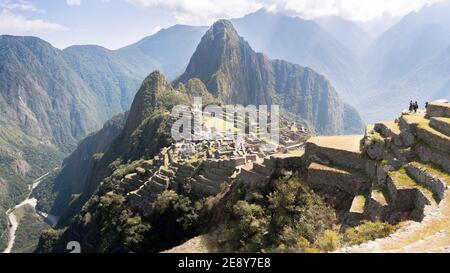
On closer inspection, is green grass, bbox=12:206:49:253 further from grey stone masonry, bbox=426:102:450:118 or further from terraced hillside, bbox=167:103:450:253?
grey stone masonry, bbox=426:102:450:118

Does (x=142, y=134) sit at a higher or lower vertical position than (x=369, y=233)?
lower

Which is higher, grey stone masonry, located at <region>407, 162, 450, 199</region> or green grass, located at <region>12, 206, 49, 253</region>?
grey stone masonry, located at <region>407, 162, 450, 199</region>

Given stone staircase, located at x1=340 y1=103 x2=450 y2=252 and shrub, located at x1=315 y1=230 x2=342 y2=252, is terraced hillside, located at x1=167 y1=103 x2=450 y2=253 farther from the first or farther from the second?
shrub, located at x1=315 y1=230 x2=342 y2=252

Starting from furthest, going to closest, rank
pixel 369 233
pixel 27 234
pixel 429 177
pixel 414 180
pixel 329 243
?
pixel 27 234, pixel 414 180, pixel 429 177, pixel 369 233, pixel 329 243

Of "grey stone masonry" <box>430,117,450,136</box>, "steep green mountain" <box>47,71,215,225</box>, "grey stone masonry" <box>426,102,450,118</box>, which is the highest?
"grey stone masonry" <box>426,102,450,118</box>

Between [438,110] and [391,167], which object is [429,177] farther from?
[438,110]

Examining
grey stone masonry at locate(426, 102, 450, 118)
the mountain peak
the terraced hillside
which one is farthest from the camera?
the mountain peak

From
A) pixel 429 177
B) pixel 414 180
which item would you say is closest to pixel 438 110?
pixel 414 180

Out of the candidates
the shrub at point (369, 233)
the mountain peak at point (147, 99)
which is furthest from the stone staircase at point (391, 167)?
the mountain peak at point (147, 99)

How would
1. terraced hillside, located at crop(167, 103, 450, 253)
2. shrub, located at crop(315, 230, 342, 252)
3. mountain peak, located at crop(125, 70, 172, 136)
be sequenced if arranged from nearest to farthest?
terraced hillside, located at crop(167, 103, 450, 253) < shrub, located at crop(315, 230, 342, 252) < mountain peak, located at crop(125, 70, 172, 136)

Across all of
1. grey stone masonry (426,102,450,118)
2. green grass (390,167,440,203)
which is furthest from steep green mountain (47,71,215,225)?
green grass (390,167,440,203)

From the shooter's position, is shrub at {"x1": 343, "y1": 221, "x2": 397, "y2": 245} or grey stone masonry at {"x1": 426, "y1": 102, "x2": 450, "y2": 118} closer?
shrub at {"x1": 343, "y1": 221, "x2": 397, "y2": 245}

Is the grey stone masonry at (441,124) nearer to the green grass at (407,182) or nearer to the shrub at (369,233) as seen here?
the green grass at (407,182)
